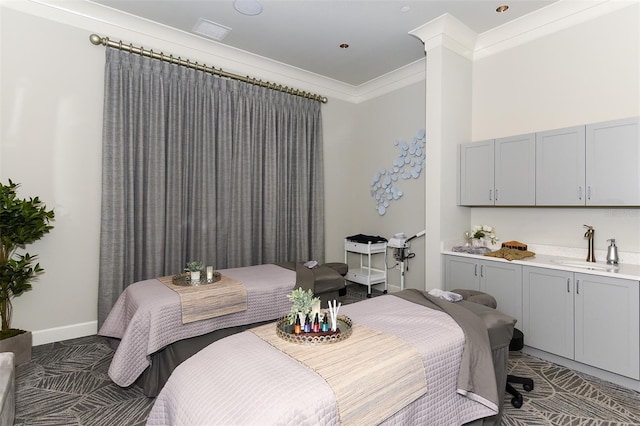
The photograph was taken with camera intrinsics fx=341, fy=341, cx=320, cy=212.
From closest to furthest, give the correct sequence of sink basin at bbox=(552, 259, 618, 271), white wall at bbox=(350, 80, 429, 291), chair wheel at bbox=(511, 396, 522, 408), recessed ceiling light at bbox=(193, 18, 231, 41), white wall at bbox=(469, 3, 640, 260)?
chair wheel at bbox=(511, 396, 522, 408), sink basin at bbox=(552, 259, 618, 271), white wall at bbox=(469, 3, 640, 260), recessed ceiling light at bbox=(193, 18, 231, 41), white wall at bbox=(350, 80, 429, 291)

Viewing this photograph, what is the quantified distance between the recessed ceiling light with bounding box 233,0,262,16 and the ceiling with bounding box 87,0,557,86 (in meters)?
0.02

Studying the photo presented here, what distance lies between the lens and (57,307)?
3.07 meters

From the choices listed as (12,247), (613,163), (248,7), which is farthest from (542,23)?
(12,247)

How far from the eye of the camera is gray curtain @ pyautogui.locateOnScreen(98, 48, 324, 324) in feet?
10.6

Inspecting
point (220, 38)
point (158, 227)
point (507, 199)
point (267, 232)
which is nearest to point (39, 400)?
point (158, 227)

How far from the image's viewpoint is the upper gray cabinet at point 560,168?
2561 millimetres

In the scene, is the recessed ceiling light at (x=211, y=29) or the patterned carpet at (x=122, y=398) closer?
the patterned carpet at (x=122, y=398)

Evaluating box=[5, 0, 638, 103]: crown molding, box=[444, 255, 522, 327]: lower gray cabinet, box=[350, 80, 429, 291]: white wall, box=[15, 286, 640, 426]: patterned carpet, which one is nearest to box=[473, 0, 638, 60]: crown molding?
box=[5, 0, 638, 103]: crown molding

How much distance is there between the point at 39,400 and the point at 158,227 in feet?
5.37

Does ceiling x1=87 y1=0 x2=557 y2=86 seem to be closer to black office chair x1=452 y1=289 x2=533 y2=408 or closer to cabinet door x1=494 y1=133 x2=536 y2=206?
cabinet door x1=494 y1=133 x2=536 y2=206

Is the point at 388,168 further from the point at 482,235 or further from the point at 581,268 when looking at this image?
the point at 581,268

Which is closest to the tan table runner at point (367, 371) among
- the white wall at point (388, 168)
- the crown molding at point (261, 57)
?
the white wall at point (388, 168)

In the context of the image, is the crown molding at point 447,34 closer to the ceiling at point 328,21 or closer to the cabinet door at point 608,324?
the ceiling at point 328,21

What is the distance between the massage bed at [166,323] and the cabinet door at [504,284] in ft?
4.96
